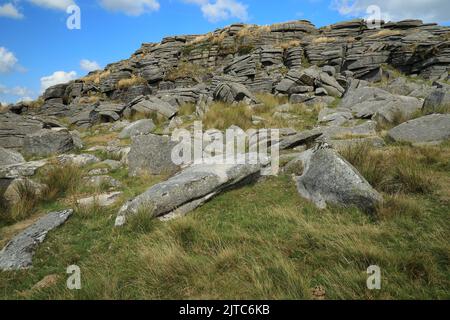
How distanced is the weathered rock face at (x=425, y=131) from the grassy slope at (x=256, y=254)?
341 cm

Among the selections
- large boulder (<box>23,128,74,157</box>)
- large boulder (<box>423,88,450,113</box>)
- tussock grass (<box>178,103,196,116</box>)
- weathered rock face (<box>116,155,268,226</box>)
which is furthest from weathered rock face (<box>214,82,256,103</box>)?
weathered rock face (<box>116,155,268,226</box>)

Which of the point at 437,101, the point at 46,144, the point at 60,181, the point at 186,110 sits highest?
the point at 186,110

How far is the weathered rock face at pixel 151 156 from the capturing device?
28.4ft

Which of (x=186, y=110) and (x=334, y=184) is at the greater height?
(x=186, y=110)

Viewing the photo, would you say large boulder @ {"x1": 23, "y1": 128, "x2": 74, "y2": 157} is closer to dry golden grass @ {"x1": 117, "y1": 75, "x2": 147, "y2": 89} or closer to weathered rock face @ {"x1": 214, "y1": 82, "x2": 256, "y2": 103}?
weathered rock face @ {"x1": 214, "y1": 82, "x2": 256, "y2": 103}

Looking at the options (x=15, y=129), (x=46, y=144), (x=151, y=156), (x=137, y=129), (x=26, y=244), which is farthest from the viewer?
(x=137, y=129)

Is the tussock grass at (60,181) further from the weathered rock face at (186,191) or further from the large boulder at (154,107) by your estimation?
the large boulder at (154,107)

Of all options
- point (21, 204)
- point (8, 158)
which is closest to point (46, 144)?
point (8, 158)

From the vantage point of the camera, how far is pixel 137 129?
14859mm

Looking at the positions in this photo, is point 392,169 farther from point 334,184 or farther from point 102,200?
point 102,200

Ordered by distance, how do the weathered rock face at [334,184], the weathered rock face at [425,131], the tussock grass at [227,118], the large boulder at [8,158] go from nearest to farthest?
the weathered rock face at [334,184]
the weathered rock face at [425,131]
the large boulder at [8,158]
the tussock grass at [227,118]

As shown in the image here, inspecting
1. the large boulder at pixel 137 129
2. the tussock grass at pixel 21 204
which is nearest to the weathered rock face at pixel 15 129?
the large boulder at pixel 137 129

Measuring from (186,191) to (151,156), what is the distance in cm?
336
